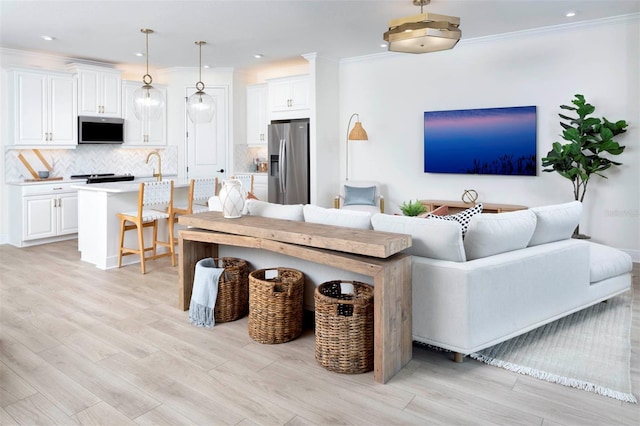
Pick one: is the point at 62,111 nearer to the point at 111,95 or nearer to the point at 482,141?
the point at 111,95

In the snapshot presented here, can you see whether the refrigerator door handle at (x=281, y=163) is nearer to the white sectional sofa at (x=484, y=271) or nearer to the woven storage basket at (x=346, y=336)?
the white sectional sofa at (x=484, y=271)

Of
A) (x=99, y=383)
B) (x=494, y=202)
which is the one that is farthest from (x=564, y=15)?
(x=99, y=383)

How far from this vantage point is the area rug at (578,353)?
248 centimetres

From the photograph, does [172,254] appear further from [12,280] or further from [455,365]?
[455,365]

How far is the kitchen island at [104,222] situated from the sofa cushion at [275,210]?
198 centimetres

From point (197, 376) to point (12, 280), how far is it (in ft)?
10.2

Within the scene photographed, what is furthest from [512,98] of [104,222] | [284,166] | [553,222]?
[104,222]

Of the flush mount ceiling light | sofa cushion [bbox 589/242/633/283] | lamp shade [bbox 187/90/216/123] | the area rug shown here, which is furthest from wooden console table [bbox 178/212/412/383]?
lamp shade [bbox 187/90/216/123]

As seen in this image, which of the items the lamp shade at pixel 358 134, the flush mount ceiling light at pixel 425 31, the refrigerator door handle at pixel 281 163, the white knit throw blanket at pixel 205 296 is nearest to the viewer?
the white knit throw blanket at pixel 205 296

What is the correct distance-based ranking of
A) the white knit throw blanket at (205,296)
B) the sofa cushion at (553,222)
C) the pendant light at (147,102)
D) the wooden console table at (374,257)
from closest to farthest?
the wooden console table at (374,257)
the sofa cushion at (553,222)
the white knit throw blanket at (205,296)
the pendant light at (147,102)

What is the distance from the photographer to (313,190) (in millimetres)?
6934

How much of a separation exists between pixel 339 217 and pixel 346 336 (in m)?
0.84

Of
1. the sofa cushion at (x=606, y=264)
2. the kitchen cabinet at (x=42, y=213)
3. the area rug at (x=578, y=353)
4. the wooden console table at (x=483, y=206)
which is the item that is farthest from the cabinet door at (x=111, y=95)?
the sofa cushion at (x=606, y=264)

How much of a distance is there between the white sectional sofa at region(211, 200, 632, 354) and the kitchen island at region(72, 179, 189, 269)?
266 cm
